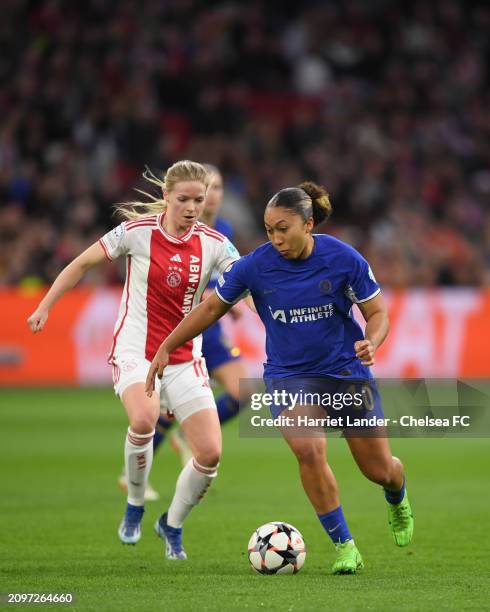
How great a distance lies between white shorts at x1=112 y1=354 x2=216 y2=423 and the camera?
24.8ft

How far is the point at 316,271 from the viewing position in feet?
22.1

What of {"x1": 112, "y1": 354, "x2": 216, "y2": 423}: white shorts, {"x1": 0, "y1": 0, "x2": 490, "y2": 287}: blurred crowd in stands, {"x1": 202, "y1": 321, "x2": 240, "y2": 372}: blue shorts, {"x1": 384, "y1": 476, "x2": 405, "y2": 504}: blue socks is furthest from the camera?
{"x1": 0, "y1": 0, "x2": 490, "y2": 287}: blurred crowd in stands

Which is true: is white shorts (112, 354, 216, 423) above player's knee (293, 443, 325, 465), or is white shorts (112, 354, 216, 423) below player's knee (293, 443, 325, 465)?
above

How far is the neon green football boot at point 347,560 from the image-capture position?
22.1 feet

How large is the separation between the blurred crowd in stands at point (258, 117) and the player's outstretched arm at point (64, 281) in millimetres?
11896

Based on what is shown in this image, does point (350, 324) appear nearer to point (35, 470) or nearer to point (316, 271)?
point (316, 271)

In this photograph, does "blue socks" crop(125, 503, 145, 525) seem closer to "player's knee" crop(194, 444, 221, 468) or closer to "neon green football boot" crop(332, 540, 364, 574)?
"player's knee" crop(194, 444, 221, 468)

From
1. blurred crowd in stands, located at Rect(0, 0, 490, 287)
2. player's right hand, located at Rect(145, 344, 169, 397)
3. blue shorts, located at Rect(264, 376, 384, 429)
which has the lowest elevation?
blue shorts, located at Rect(264, 376, 384, 429)

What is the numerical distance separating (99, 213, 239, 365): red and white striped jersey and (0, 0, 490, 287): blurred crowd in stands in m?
11.8

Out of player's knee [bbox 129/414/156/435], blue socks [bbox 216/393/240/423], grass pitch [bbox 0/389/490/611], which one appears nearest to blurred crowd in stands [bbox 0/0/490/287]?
Answer: grass pitch [bbox 0/389/490/611]

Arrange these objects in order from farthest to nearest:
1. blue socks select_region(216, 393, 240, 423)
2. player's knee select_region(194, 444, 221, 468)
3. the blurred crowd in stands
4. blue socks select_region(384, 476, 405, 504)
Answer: the blurred crowd in stands → blue socks select_region(216, 393, 240, 423) → player's knee select_region(194, 444, 221, 468) → blue socks select_region(384, 476, 405, 504)

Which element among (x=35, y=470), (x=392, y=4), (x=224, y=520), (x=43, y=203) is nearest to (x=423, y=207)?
(x=392, y=4)

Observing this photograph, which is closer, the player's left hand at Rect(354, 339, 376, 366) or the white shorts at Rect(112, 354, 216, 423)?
the player's left hand at Rect(354, 339, 376, 366)

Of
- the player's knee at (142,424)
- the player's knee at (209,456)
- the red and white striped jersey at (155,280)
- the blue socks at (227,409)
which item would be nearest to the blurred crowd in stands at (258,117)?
the blue socks at (227,409)
